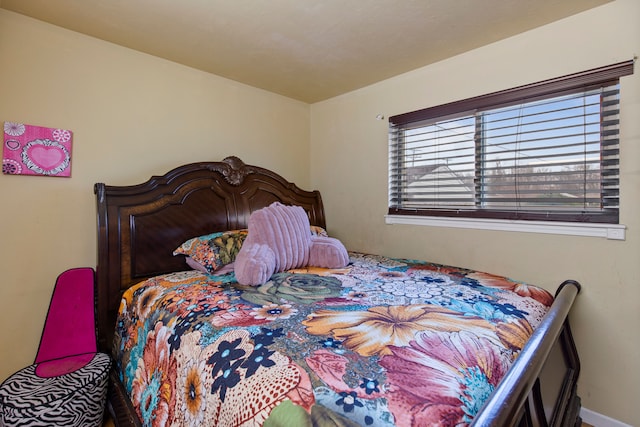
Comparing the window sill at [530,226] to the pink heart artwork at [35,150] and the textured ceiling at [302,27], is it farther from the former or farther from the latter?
the pink heart artwork at [35,150]

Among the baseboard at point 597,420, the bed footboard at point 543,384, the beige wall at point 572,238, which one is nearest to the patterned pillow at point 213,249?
the beige wall at point 572,238

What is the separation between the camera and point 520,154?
2.03 m

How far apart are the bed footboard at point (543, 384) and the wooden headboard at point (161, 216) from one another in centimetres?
210

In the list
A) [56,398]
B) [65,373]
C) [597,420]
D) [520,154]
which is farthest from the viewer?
[520,154]

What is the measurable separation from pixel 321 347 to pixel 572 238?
172cm

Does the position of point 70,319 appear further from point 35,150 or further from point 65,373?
point 35,150

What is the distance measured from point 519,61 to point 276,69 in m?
1.71

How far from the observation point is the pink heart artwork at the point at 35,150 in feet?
5.78

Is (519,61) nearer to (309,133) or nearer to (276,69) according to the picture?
(276,69)

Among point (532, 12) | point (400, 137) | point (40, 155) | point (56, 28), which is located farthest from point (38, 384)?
point (532, 12)

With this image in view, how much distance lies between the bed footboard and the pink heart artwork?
7.93 ft

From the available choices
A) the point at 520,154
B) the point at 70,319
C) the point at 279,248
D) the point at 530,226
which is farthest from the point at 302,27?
the point at 70,319

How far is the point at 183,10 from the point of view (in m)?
1.72

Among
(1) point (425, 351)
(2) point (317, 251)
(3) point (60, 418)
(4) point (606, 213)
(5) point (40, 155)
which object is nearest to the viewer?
(1) point (425, 351)
